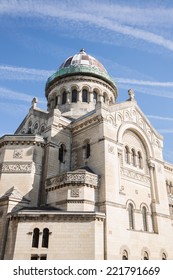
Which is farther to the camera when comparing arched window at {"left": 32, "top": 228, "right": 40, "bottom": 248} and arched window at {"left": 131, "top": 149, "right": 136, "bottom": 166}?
arched window at {"left": 131, "top": 149, "right": 136, "bottom": 166}

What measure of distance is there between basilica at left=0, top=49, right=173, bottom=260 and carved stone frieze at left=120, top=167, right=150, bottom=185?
100mm

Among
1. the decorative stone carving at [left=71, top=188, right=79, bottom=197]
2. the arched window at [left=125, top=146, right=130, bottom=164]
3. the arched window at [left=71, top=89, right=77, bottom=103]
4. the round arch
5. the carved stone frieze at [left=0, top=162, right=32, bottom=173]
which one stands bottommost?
the decorative stone carving at [left=71, top=188, right=79, bottom=197]

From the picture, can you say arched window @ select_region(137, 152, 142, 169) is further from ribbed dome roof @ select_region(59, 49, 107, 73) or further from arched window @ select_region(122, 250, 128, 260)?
ribbed dome roof @ select_region(59, 49, 107, 73)

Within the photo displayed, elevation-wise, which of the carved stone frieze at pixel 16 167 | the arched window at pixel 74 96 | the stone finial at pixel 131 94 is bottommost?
the carved stone frieze at pixel 16 167

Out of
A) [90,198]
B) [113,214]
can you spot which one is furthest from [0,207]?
[113,214]

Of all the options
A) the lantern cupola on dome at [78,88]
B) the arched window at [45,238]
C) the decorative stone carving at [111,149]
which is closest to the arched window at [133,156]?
the decorative stone carving at [111,149]

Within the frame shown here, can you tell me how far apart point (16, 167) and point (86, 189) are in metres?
6.86

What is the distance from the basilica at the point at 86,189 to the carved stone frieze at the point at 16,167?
86mm

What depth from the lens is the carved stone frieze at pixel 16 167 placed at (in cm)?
2288

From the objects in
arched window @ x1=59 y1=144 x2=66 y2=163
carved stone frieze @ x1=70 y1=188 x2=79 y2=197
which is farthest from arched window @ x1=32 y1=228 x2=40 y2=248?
arched window @ x1=59 y1=144 x2=66 y2=163

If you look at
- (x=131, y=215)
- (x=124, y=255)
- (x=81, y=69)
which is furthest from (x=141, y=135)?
(x=81, y=69)

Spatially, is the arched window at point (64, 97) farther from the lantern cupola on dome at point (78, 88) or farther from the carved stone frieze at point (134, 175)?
the carved stone frieze at point (134, 175)

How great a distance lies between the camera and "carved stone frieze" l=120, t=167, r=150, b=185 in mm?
24000
